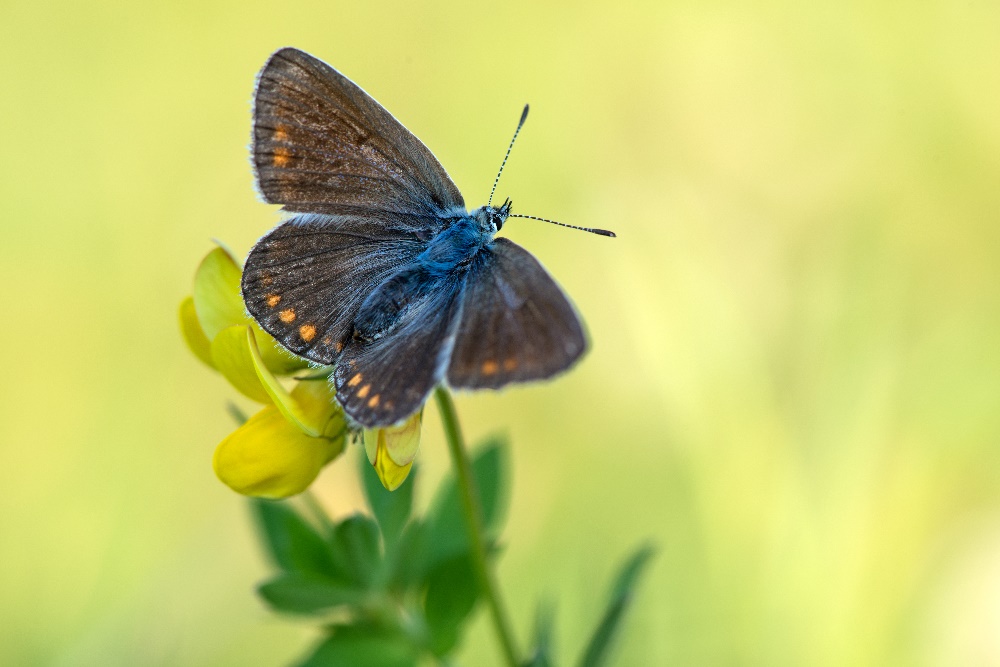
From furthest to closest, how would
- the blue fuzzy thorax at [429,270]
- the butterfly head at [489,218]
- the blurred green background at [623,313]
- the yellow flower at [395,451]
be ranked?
the blurred green background at [623,313]
the butterfly head at [489,218]
the blue fuzzy thorax at [429,270]
the yellow flower at [395,451]

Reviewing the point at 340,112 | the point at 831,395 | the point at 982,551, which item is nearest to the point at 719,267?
the point at 831,395

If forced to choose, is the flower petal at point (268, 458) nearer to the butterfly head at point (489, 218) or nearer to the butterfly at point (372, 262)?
the butterfly at point (372, 262)

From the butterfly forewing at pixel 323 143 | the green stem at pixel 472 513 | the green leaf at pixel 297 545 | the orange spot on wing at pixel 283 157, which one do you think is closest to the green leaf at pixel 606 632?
the green stem at pixel 472 513

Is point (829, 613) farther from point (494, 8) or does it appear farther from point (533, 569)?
point (494, 8)

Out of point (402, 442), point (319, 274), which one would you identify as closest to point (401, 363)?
point (402, 442)

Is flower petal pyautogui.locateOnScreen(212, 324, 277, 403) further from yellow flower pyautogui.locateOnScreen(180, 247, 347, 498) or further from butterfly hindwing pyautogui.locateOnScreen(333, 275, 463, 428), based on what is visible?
butterfly hindwing pyautogui.locateOnScreen(333, 275, 463, 428)

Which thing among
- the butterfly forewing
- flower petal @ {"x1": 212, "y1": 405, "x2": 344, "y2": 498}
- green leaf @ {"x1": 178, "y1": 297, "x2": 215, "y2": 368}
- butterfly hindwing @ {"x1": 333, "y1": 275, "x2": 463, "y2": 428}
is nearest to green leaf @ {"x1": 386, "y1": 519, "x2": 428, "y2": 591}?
flower petal @ {"x1": 212, "y1": 405, "x2": 344, "y2": 498}
